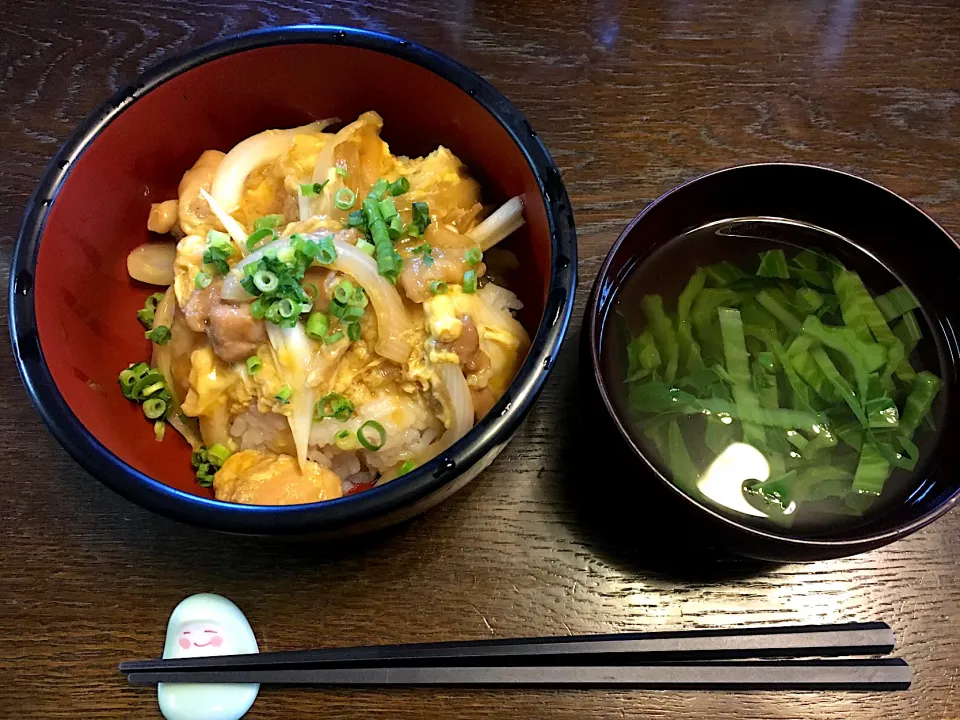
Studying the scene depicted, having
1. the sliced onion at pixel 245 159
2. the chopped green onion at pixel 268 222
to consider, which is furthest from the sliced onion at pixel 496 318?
the sliced onion at pixel 245 159

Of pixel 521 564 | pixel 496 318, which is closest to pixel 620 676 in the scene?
pixel 521 564

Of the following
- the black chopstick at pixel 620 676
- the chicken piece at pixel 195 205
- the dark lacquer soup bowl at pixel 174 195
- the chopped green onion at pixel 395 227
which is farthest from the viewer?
the chicken piece at pixel 195 205

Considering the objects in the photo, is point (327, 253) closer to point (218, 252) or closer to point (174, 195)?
point (218, 252)

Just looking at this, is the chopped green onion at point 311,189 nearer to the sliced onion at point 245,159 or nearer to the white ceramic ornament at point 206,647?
the sliced onion at point 245,159

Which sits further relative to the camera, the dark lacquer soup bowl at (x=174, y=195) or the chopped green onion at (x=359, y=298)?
the chopped green onion at (x=359, y=298)

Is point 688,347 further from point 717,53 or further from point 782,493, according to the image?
point 717,53

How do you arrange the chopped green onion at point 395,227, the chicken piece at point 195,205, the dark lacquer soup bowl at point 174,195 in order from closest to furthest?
the dark lacquer soup bowl at point 174,195
the chopped green onion at point 395,227
the chicken piece at point 195,205

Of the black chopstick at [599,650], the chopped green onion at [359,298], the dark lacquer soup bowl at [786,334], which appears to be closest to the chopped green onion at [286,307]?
the chopped green onion at [359,298]

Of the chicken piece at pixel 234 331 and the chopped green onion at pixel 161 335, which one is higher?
the chopped green onion at pixel 161 335

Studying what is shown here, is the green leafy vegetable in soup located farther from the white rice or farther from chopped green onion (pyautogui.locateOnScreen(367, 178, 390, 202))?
the white rice
